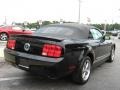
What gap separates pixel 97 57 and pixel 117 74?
0.79m

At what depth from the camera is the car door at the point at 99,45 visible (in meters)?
6.34

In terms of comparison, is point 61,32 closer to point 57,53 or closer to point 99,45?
point 99,45

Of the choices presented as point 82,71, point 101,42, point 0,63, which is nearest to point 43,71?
point 82,71

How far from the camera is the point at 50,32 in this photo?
629 centimetres

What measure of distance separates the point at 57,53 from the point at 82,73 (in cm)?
103

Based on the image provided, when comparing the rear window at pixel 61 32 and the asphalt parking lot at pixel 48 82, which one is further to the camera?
the rear window at pixel 61 32

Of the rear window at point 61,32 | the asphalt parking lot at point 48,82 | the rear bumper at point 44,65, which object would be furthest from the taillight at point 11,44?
the rear window at point 61,32

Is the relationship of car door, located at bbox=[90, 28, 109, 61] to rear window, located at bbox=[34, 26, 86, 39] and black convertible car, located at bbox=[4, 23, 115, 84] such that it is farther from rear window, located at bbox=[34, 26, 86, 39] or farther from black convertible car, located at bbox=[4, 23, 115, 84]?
rear window, located at bbox=[34, 26, 86, 39]

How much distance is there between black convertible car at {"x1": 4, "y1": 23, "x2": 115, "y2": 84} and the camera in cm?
478

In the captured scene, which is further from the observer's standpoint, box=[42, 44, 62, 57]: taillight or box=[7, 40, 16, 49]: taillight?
box=[7, 40, 16, 49]: taillight

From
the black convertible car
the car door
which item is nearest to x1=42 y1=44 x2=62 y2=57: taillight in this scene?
the black convertible car

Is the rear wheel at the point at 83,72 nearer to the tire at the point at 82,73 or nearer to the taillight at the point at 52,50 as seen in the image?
the tire at the point at 82,73

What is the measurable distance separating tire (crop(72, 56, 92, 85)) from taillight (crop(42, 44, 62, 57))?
763 millimetres

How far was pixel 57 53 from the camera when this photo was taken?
4781 mm
